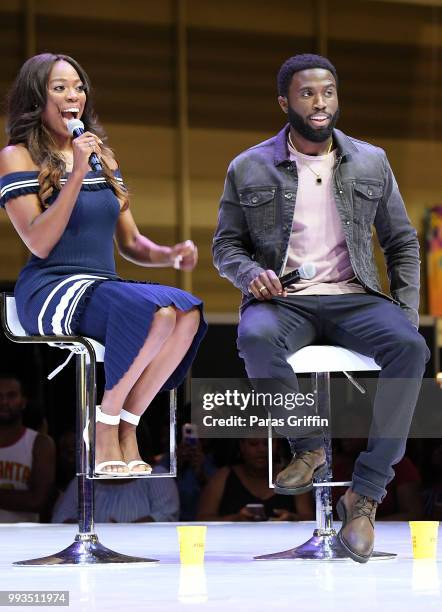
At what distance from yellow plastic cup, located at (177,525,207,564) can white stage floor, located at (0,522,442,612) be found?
0.11 ft

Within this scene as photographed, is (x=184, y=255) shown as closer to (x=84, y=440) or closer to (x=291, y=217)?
(x=291, y=217)

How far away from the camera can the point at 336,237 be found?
136 inches

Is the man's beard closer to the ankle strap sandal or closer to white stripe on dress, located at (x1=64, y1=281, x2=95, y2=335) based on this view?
white stripe on dress, located at (x1=64, y1=281, x2=95, y2=335)

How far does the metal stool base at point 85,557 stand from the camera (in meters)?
3.17

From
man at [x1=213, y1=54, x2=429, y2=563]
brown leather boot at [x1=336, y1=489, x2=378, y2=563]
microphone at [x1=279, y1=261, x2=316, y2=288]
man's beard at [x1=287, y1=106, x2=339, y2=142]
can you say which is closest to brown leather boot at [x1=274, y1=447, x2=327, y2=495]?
man at [x1=213, y1=54, x2=429, y2=563]

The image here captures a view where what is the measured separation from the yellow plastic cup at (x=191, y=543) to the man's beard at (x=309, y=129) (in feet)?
3.88

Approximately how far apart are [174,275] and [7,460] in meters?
2.62

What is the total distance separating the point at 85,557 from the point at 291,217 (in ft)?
3.70

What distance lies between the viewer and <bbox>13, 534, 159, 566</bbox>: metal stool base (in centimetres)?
317

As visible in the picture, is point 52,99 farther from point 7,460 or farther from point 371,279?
point 7,460

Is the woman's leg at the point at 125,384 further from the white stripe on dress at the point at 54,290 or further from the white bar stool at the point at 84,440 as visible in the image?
the white stripe on dress at the point at 54,290

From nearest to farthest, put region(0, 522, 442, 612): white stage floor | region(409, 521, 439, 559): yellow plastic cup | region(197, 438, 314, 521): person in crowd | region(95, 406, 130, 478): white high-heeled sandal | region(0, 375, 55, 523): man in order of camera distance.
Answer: region(0, 522, 442, 612): white stage floor < region(95, 406, 130, 478): white high-heeled sandal < region(409, 521, 439, 559): yellow plastic cup < region(197, 438, 314, 521): person in crowd < region(0, 375, 55, 523): man

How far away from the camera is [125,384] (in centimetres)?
317
